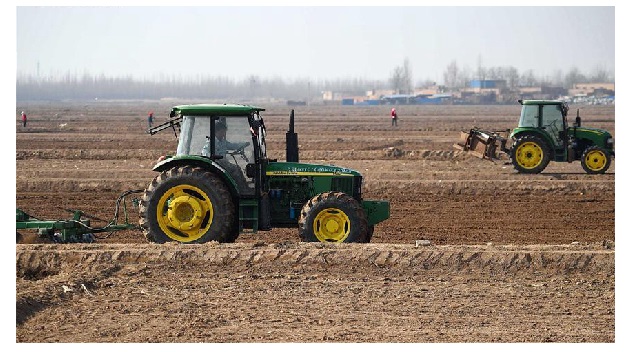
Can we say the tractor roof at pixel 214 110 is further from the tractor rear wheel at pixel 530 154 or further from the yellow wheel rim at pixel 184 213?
the tractor rear wheel at pixel 530 154

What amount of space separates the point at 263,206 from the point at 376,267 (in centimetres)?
207

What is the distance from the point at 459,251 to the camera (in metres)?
13.5

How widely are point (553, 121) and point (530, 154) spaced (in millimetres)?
1117

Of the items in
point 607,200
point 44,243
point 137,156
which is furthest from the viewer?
point 137,156

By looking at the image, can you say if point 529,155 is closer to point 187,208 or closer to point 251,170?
point 251,170

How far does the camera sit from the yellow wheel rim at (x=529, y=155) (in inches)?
1081

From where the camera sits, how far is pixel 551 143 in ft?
89.8

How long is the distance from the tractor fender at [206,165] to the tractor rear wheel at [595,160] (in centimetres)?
1594

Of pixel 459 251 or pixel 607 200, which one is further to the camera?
pixel 607 200

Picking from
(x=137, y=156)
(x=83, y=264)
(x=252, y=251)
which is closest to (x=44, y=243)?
(x=83, y=264)

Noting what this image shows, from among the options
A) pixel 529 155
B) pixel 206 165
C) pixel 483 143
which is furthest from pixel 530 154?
pixel 206 165

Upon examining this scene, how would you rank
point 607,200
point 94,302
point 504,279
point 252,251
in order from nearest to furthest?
point 94,302 < point 504,279 < point 252,251 < point 607,200

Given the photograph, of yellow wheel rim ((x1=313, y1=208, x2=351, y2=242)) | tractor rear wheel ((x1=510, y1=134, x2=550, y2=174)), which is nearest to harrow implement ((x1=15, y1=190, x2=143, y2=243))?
yellow wheel rim ((x1=313, y1=208, x2=351, y2=242))

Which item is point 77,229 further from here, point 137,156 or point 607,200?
point 137,156
